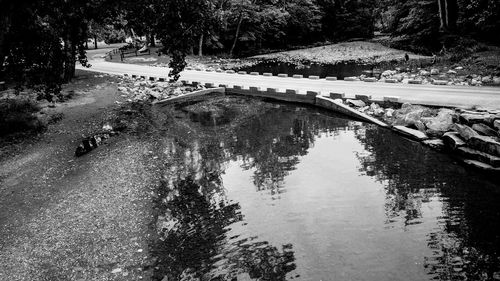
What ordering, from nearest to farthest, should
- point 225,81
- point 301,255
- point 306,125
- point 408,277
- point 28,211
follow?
point 408,277 < point 301,255 < point 28,211 < point 306,125 < point 225,81

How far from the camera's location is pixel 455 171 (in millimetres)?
12273

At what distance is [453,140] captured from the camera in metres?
13.6

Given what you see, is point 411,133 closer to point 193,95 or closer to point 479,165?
point 479,165

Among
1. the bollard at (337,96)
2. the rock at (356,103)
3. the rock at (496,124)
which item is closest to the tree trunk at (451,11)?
the bollard at (337,96)

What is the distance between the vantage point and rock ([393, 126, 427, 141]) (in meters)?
14.9

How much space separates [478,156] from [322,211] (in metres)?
6.36

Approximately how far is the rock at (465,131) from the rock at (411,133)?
1.26 meters

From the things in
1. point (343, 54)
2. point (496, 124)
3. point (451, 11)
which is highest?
point (451, 11)

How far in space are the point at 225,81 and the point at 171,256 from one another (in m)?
19.6

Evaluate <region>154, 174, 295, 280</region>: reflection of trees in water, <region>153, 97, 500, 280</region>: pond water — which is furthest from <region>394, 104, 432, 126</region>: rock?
<region>154, 174, 295, 280</region>: reflection of trees in water

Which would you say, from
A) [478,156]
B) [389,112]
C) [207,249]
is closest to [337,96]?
[389,112]

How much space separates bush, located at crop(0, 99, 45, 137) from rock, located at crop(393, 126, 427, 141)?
16.1m

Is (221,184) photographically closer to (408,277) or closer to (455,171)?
(408,277)

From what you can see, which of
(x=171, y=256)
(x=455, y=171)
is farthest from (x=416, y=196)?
(x=171, y=256)
